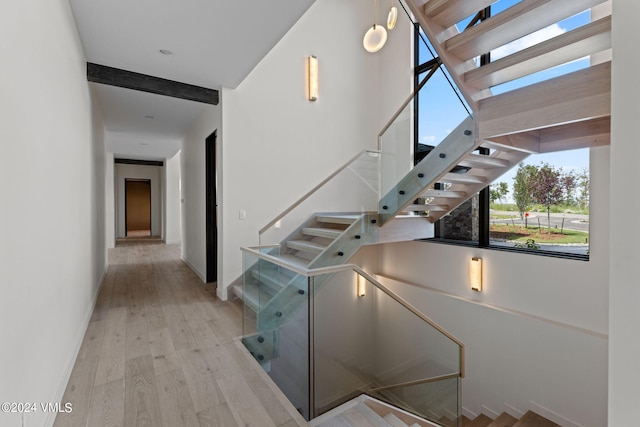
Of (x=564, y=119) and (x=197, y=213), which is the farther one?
(x=197, y=213)

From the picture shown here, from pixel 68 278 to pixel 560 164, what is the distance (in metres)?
5.43

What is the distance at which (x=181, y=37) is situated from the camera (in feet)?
9.88

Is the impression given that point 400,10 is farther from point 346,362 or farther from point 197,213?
point 346,362

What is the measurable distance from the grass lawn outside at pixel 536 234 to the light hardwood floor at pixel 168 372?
3822 millimetres

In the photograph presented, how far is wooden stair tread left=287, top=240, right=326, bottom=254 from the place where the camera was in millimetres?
4008

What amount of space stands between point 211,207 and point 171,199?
531 centimetres

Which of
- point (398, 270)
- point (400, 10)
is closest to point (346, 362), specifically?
point (398, 270)

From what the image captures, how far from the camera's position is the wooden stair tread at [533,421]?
3.69 m

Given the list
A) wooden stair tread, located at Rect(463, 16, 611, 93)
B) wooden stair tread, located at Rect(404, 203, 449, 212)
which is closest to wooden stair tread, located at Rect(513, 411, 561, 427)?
wooden stair tread, located at Rect(404, 203, 449, 212)

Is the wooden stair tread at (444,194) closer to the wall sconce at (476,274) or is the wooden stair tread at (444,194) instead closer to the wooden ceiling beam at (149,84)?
the wall sconce at (476,274)

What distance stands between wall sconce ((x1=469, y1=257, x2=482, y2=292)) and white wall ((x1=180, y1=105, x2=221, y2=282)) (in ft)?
11.9

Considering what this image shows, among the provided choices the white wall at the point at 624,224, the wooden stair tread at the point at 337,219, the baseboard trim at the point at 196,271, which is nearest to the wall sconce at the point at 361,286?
the wooden stair tread at the point at 337,219

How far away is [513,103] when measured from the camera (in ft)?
8.64

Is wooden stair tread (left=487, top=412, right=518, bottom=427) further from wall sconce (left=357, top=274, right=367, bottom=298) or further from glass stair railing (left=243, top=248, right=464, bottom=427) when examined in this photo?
wall sconce (left=357, top=274, right=367, bottom=298)
